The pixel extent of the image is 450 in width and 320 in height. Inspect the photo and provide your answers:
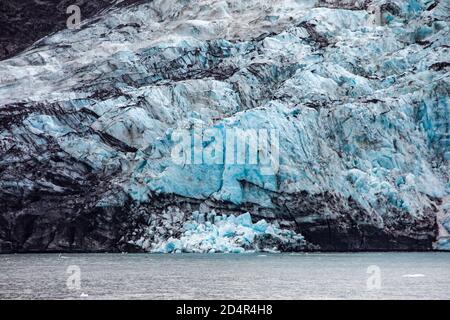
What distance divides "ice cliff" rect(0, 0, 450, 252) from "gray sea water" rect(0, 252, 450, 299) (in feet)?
5.22

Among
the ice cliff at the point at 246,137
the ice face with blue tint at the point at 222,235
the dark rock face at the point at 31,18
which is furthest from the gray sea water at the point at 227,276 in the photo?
the dark rock face at the point at 31,18

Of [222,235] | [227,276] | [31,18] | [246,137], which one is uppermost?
[31,18]

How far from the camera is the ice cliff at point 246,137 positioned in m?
51.3

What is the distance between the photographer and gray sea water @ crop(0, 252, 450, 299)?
34.6m

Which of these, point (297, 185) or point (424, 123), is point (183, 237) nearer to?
point (297, 185)

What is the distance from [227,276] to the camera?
41.4 meters

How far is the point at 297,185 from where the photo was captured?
5119 centimetres

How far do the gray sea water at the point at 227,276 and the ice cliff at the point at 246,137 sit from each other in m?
1.59

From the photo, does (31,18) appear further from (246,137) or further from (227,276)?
(227,276)

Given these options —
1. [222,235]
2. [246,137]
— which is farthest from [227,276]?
[246,137]

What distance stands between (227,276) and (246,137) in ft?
42.7

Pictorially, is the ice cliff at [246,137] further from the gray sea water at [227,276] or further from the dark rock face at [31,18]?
the dark rock face at [31,18]
